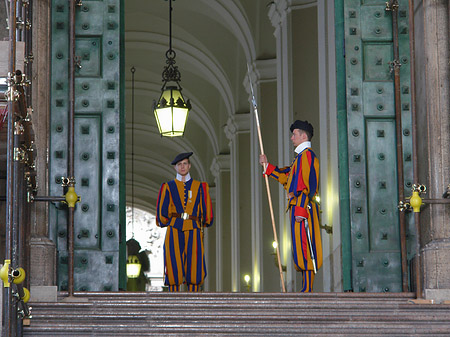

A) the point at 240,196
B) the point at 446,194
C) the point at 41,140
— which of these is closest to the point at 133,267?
the point at 240,196

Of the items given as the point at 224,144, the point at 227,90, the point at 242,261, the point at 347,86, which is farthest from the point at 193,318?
the point at 224,144

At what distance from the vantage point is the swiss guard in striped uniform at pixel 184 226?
1303 cm

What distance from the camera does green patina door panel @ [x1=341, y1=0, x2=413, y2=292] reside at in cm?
1194

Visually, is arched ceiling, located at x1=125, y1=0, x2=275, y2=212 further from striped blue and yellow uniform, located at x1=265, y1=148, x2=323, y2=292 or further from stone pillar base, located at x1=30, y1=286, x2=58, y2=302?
stone pillar base, located at x1=30, y1=286, x2=58, y2=302

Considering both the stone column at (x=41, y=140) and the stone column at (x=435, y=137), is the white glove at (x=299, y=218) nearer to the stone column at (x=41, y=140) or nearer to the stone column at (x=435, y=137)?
the stone column at (x=435, y=137)

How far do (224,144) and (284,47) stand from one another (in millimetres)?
10870

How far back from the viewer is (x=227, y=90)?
26391mm

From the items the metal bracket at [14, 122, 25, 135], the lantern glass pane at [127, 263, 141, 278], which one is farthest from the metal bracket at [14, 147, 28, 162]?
the lantern glass pane at [127, 263, 141, 278]

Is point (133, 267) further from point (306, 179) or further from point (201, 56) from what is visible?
point (306, 179)

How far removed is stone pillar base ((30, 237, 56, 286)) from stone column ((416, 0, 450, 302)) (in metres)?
3.17

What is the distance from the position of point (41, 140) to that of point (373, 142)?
3.16 meters

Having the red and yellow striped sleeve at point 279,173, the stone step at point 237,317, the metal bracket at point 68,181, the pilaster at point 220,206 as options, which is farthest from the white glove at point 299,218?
the pilaster at point 220,206

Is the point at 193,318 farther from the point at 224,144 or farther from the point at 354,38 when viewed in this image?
the point at 224,144

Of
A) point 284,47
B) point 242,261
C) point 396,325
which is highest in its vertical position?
point 284,47
